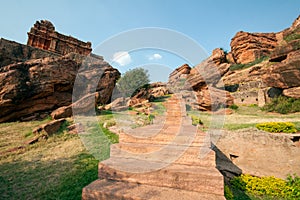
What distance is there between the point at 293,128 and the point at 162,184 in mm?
5419

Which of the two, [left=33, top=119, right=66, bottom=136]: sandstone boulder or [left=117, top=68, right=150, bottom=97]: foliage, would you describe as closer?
[left=33, top=119, right=66, bottom=136]: sandstone boulder

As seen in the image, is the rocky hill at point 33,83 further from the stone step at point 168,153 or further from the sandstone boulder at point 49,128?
the stone step at point 168,153

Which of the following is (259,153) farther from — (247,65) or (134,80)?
(247,65)

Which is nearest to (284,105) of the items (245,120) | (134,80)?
(245,120)

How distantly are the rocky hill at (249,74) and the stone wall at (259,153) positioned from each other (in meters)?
7.42

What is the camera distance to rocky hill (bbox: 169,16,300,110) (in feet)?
33.1

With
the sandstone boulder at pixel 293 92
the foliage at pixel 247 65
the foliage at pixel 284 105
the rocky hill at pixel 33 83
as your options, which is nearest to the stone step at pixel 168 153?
the rocky hill at pixel 33 83

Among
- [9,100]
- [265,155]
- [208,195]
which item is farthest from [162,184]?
[9,100]

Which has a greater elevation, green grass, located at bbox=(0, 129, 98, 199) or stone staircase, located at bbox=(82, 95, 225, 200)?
stone staircase, located at bbox=(82, 95, 225, 200)

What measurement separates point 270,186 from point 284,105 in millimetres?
8319

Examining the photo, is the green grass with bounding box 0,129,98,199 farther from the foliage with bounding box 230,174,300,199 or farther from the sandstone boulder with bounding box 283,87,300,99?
the sandstone boulder with bounding box 283,87,300,99

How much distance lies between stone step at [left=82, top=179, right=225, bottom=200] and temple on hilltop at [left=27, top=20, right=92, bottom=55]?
21.9 metres

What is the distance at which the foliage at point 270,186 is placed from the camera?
A: 3.72 meters

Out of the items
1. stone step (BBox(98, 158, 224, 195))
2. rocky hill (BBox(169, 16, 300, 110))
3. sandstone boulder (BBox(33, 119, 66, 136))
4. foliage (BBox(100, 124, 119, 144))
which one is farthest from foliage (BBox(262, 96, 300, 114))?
sandstone boulder (BBox(33, 119, 66, 136))
